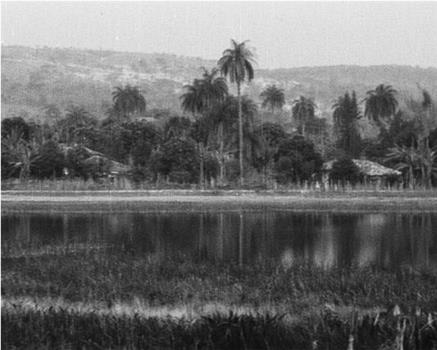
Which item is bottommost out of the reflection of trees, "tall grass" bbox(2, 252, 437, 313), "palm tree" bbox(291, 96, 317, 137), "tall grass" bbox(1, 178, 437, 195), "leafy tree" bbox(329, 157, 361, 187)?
the reflection of trees

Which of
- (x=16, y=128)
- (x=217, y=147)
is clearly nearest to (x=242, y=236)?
(x=16, y=128)

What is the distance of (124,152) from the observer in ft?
282

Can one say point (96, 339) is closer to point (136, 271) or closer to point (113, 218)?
point (136, 271)

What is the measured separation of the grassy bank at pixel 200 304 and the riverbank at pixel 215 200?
92.0 feet

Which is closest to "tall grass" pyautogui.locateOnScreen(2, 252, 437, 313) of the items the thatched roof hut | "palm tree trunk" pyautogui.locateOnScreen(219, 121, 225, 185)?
"palm tree trunk" pyautogui.locateOnScreen(219, 121, 225, 185)

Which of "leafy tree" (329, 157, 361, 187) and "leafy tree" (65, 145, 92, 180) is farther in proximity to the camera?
"leafy tree" (65, 145, 92, 180)

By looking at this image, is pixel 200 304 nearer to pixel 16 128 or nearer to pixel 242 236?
pixel 242 236

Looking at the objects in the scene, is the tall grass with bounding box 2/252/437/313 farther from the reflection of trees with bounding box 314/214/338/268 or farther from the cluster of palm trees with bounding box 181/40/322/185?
the cluster of palm trees with bounding box 181/40/322/185

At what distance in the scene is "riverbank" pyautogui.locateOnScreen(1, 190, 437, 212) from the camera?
5109 cm

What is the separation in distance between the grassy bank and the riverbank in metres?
28.0

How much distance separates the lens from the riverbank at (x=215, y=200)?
2012 inches

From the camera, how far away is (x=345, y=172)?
71125 millimetres

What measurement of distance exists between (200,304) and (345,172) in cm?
5708

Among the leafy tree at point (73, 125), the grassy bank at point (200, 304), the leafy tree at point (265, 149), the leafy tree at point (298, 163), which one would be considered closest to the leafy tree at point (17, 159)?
the leafy tree at point (73, 125)
